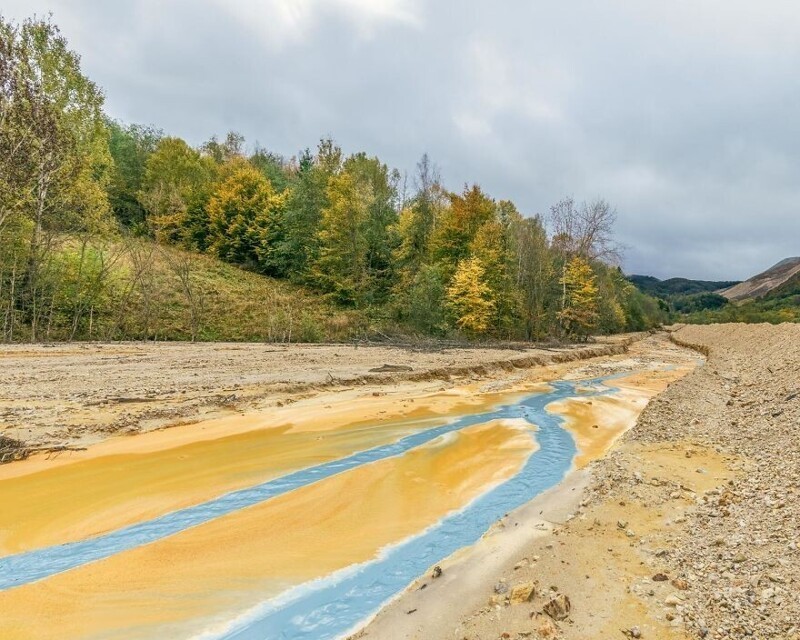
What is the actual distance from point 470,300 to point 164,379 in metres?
22.4

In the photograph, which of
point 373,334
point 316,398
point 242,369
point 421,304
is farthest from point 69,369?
point 421,304

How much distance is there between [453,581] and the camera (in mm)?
4121

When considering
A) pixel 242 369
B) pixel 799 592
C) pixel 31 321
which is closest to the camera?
pixel 799 592

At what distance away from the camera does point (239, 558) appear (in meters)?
4.80

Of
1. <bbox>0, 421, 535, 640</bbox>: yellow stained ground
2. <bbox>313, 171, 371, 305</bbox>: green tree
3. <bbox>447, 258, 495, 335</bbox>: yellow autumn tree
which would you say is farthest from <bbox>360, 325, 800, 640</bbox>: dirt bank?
<bbox>313, 171, 371, 305</bbox>: green tree

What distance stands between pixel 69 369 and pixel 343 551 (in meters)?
13.6

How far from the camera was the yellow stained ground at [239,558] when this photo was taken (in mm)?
3777

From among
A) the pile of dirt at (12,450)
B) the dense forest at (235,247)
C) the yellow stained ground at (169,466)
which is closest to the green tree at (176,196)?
the dense forest at (235,247)

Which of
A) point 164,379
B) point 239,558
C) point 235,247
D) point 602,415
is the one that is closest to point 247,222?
point 235,247

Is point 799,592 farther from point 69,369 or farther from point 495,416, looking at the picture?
point 69,369

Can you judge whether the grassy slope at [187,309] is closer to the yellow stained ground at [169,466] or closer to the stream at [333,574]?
the yellow stained ground at [169,466]

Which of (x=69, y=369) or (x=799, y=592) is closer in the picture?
(x=799, y=592)

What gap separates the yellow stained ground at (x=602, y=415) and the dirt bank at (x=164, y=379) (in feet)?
17.8

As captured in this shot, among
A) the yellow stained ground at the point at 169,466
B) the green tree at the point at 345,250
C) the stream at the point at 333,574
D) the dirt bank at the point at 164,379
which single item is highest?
the green tree at the point at 345,250
